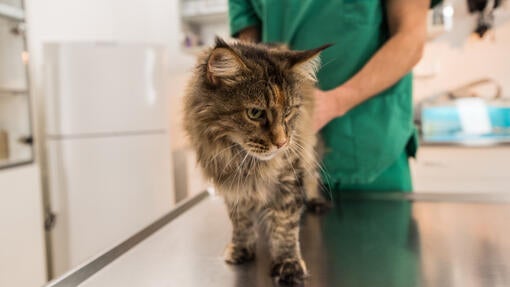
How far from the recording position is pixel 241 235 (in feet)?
2.81

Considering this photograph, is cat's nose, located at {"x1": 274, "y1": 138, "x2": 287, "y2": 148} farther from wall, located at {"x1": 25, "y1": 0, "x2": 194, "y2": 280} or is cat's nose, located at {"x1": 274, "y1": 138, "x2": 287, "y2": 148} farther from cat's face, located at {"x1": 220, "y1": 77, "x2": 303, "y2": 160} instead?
wall, located at {"x1": 25, "y1": 0, "x2": 194, "y2": 280}

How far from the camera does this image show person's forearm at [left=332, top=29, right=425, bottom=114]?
1031 millimetres

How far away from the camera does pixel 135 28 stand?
3555 millimetres

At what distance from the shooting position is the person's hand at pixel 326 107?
1.01 m

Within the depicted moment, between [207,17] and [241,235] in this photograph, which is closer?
[241,235]

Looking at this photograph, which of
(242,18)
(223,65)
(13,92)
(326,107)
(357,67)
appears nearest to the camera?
(223,65)

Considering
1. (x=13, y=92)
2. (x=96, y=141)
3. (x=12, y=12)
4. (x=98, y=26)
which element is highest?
→ (x=98, y=26)

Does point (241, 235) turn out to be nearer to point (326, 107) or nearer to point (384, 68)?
point (326, 107)

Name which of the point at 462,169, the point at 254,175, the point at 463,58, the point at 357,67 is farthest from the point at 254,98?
the point at 463,58

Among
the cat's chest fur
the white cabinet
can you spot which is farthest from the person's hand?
the white cabinet

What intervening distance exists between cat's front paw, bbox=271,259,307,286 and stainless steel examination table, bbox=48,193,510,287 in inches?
0.8

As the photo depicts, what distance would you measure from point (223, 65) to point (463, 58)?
323cm

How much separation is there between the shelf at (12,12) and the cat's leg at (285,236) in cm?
212

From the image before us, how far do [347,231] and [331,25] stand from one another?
24.3 inches
